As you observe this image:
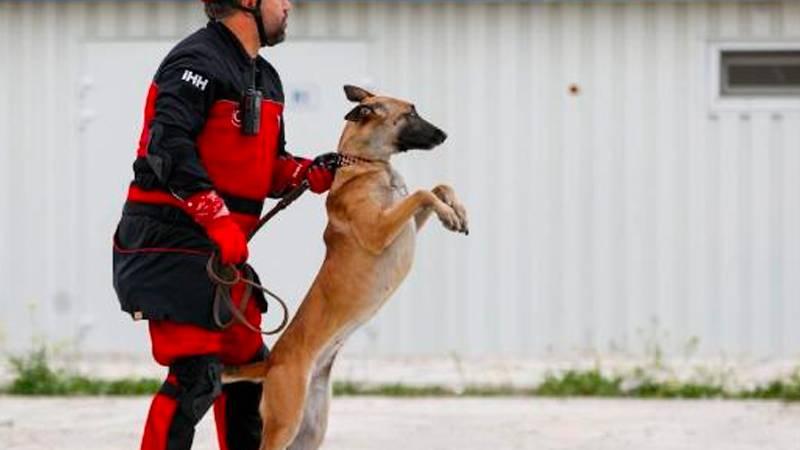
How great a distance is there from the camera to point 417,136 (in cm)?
694

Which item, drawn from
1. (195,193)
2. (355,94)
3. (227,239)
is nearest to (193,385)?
(227,239)

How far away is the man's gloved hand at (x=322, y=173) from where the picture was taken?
679 centimetres

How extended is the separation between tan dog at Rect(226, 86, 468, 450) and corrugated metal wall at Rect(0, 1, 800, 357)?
16.4 ft

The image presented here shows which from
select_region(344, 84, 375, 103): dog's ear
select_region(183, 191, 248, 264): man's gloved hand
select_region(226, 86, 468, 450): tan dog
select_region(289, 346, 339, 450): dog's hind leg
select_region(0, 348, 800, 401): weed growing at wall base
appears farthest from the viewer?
select_region(0, 348, 800, 401): weed growing at wall base

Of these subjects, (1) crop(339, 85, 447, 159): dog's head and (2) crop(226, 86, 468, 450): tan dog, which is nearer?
(2) crop(226, 86, 468, 450): tan dog

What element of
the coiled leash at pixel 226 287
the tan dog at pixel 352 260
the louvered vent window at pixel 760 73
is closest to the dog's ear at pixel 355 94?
the tan dog at pixel 352 260

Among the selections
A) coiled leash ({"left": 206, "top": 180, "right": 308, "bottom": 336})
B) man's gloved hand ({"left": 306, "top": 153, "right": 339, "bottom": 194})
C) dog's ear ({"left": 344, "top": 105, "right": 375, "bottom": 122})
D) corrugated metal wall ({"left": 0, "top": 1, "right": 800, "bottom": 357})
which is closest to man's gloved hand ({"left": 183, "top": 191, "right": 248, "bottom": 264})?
coiled leash ({"left": 206, "top": 180, "right": 308, "bottom": 336})

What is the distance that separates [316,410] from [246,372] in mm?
333

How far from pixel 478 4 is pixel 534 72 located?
0.53 m

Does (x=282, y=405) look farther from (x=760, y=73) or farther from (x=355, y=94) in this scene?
(x=760, y=73)

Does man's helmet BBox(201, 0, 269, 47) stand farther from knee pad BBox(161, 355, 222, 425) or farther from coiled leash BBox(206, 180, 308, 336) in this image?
knee pad BBox(161, 355, 222, 425)

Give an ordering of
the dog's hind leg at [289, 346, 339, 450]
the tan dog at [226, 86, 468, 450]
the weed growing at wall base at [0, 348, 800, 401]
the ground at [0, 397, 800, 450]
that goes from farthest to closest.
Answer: the weed growing at wall base at [0, 348, 800, 401] → the ground at [0, 397, 800, 450] → the dog's hind leg at [289, 346, 339, 450] → the tan dog at [226, 86, 468, 450]

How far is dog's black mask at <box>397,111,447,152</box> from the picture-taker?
6.94 metres

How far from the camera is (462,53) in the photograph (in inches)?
475
